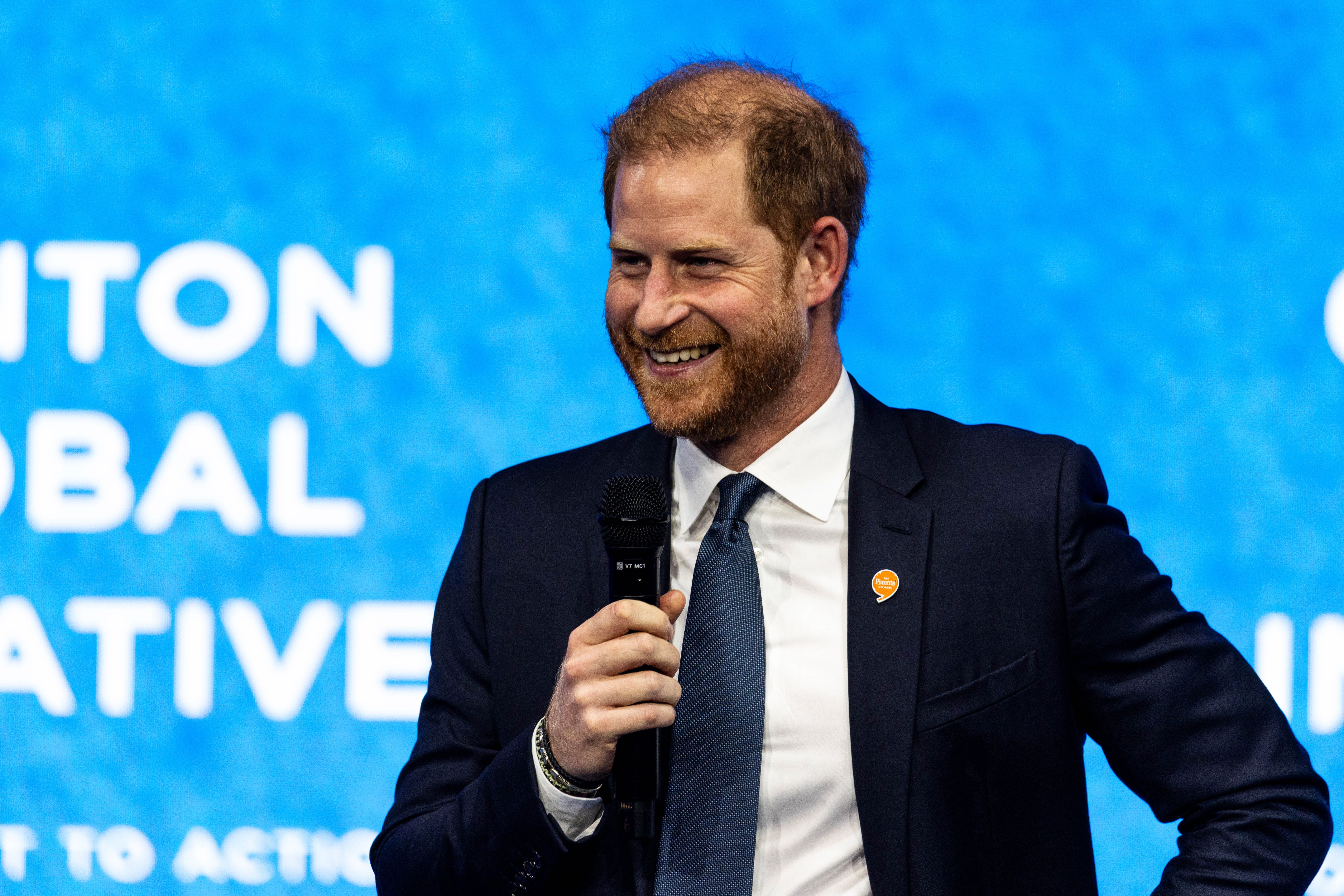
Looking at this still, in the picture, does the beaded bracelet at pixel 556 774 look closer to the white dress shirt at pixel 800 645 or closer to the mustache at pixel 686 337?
the white dress shirt at pixel 800 645

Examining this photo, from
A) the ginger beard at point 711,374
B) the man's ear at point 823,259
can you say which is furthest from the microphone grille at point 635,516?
the man's ear at point 823,259

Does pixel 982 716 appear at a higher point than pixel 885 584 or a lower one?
lower

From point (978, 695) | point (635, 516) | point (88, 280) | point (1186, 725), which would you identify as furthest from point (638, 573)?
point (88, 280)

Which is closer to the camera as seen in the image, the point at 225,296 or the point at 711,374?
the point at 711,374

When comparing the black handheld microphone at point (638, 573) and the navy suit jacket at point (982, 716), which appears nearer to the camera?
Result: the black handheld microphone at point (638, 573)

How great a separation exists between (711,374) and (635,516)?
298 millimetres

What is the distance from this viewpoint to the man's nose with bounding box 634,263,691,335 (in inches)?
62.9

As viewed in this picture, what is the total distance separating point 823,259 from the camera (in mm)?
1777

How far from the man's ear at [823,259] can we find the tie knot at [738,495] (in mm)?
256

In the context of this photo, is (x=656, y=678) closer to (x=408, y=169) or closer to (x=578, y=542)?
(x=578, y=542)

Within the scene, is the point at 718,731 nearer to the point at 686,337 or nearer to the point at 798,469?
the point at 798,469

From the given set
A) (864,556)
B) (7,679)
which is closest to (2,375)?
(7,679)

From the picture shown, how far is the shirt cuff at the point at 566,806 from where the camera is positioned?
4.84ft

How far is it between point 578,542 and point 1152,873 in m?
1.65
